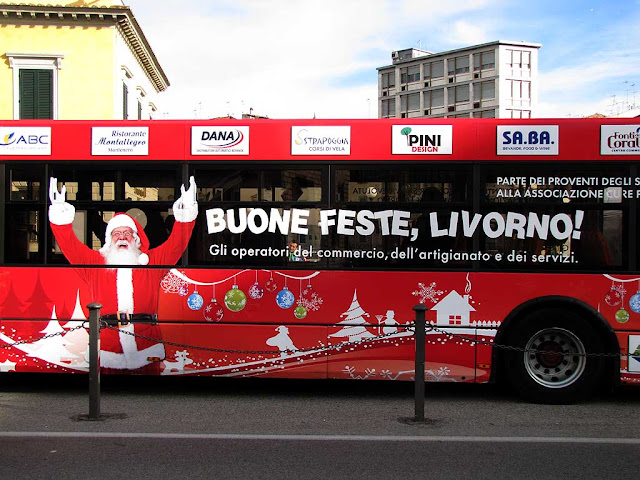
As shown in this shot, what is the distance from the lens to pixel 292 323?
714 cm

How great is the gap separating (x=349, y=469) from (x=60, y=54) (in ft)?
72.5

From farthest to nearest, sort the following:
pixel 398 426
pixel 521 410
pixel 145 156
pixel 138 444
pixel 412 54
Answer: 1. pixel 412 54
2. pixel 145 156
3. pixel 521 410
4. pixel 398 426
5. pixel 138 444

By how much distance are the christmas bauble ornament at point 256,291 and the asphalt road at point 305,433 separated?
3.91 ft

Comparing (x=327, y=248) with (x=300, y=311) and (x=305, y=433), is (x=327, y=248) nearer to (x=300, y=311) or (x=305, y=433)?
(x=300, y=311)

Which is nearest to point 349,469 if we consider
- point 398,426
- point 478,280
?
point 398,426

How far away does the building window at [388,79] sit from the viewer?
4828 inches

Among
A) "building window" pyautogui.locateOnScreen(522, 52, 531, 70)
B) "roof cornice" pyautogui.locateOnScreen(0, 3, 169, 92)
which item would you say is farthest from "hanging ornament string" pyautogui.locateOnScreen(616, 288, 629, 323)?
"building window" pyautogui.locateOnScreen(522, 52, 531, 70)

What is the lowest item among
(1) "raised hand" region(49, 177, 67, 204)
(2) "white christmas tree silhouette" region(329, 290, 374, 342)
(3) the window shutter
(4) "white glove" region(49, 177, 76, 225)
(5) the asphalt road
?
(5) the asphalt road

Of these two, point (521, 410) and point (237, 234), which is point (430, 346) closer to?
point (521, 410)

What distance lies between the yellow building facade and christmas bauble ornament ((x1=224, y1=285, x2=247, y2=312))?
1770 cm

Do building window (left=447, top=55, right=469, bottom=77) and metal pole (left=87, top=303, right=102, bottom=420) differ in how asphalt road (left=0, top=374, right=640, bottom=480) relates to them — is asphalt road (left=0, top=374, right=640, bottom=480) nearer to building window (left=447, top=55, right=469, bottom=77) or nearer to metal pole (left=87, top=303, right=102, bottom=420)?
metal pole (left=87, top=303, right=102, bottom=420)

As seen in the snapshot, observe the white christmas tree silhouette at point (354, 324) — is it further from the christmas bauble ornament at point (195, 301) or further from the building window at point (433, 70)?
the building window at point (433, 70)

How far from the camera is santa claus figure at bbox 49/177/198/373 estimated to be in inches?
284

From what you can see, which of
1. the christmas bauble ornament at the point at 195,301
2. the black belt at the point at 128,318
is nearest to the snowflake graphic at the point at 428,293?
the christmas bauble ornament at the point at 195,301
